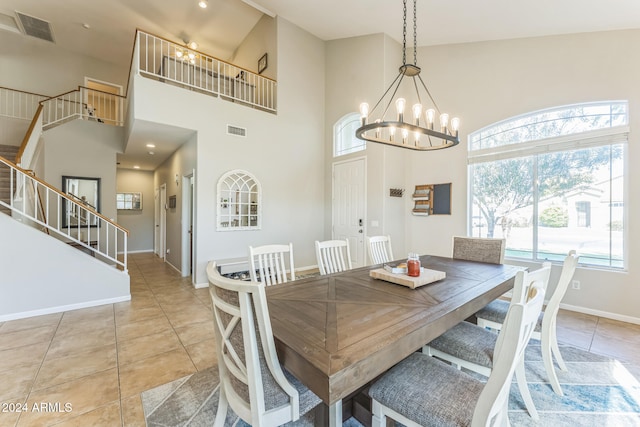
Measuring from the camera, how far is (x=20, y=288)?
10.5 feet

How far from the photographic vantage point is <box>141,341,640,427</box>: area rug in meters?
1.70

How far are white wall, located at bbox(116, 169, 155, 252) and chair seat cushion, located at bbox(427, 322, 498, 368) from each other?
902cm

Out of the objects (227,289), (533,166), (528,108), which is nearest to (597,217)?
(533,166)

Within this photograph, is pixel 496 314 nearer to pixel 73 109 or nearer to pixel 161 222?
pixel 161 222

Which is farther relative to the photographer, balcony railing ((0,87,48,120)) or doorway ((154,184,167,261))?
doorway ((154,184,167,261))

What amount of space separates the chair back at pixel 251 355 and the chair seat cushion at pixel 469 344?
1063mm

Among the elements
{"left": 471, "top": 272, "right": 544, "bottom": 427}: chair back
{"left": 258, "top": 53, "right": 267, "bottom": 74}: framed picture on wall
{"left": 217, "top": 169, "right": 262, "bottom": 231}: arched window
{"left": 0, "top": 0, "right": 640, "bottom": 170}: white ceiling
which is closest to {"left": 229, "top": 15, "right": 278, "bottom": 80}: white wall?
{"left": 258, "top": 53, "right": 267, "bottom": 74}: framed picture on wall

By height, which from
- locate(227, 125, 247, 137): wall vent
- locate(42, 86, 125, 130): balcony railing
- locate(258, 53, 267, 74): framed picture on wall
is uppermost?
locate(258, 53, 267, 74): framed picture on wall

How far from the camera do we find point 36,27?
6.04 m

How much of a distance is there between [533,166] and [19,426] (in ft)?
19.0

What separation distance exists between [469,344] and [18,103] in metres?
9.98

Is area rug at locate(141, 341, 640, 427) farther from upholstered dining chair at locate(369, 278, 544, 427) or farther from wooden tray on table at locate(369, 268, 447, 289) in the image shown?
wooden tray on table at locate(369, 268, 447, 289)

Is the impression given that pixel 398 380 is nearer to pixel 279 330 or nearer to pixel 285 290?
pixel 279 330

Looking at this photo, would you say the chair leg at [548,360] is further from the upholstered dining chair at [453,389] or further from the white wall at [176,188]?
the white wall at [176,188]
